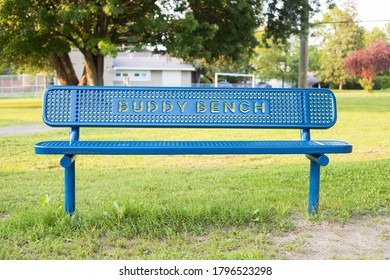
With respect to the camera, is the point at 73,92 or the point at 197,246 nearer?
the point at 197,246

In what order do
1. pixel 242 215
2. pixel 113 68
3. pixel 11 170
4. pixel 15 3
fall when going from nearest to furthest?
pixel 242 215
pixel 11 170
pixel 15 3
pixel 113 68

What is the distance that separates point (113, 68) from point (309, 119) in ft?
149

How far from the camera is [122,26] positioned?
74.6 feet

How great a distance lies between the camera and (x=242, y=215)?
4.03m

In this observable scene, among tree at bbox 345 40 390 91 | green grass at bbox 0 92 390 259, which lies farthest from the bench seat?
tree at bbox 345 40 390 91

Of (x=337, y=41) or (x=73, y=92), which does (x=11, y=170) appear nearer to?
(x=73, y=92)

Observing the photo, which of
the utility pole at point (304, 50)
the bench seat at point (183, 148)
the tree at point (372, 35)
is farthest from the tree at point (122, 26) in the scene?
the tree at point (372, 35)

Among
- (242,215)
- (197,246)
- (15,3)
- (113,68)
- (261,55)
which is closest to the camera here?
(197,246)

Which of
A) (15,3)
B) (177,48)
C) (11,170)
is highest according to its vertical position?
(15,3)

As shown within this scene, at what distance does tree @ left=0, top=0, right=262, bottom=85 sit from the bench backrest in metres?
13.9

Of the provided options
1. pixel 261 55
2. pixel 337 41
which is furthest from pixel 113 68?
pixel 337 41

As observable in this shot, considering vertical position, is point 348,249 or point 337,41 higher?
point 337,41

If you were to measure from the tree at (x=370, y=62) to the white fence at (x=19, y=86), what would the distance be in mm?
29027

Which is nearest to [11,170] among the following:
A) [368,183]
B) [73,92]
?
[73,92]
